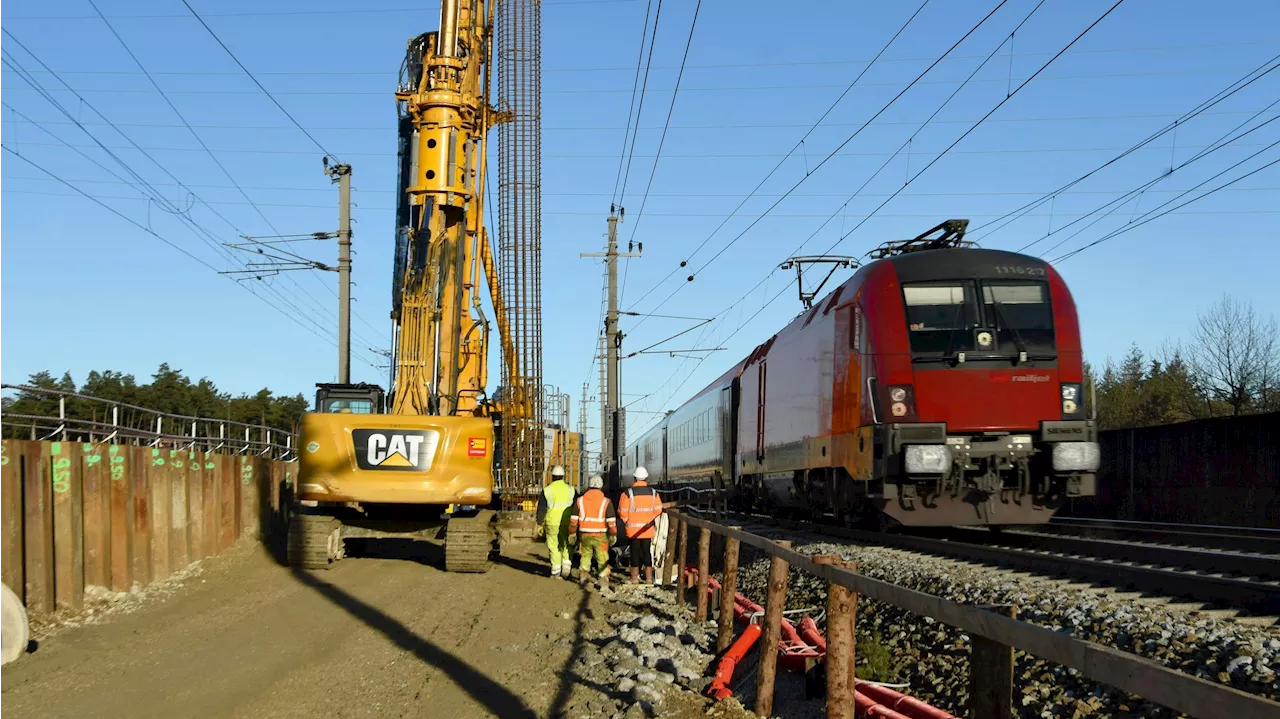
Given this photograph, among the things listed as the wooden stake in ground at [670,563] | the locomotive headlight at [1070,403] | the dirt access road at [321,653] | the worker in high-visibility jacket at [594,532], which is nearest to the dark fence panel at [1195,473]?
the locomotive headlight at [1070,403]

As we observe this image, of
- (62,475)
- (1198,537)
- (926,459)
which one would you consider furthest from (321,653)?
(1198,537)

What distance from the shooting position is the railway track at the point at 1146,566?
303 inches

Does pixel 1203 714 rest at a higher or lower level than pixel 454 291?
lower

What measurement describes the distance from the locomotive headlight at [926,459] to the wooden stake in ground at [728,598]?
316 centimetres

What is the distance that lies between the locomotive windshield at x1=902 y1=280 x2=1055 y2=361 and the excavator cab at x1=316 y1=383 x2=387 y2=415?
1067cm

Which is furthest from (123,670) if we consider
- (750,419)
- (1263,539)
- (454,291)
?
(750,419)

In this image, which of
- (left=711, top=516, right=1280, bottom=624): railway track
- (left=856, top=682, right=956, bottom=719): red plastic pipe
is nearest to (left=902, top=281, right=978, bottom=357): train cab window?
(left=711, top=516, right=1280, bottom=624): railway track

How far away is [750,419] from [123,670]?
1471 cm

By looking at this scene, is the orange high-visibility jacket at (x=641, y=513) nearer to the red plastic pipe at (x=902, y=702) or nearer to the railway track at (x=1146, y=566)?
the railway track at (x=1146, y=566)

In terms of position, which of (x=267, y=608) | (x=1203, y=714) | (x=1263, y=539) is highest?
(x=1203, y=714)

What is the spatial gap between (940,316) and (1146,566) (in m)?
3.80

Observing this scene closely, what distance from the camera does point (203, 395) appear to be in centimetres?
8306

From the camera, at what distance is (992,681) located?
4309 millimetres

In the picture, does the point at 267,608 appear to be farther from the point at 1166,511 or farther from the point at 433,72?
the point at 1166,511
